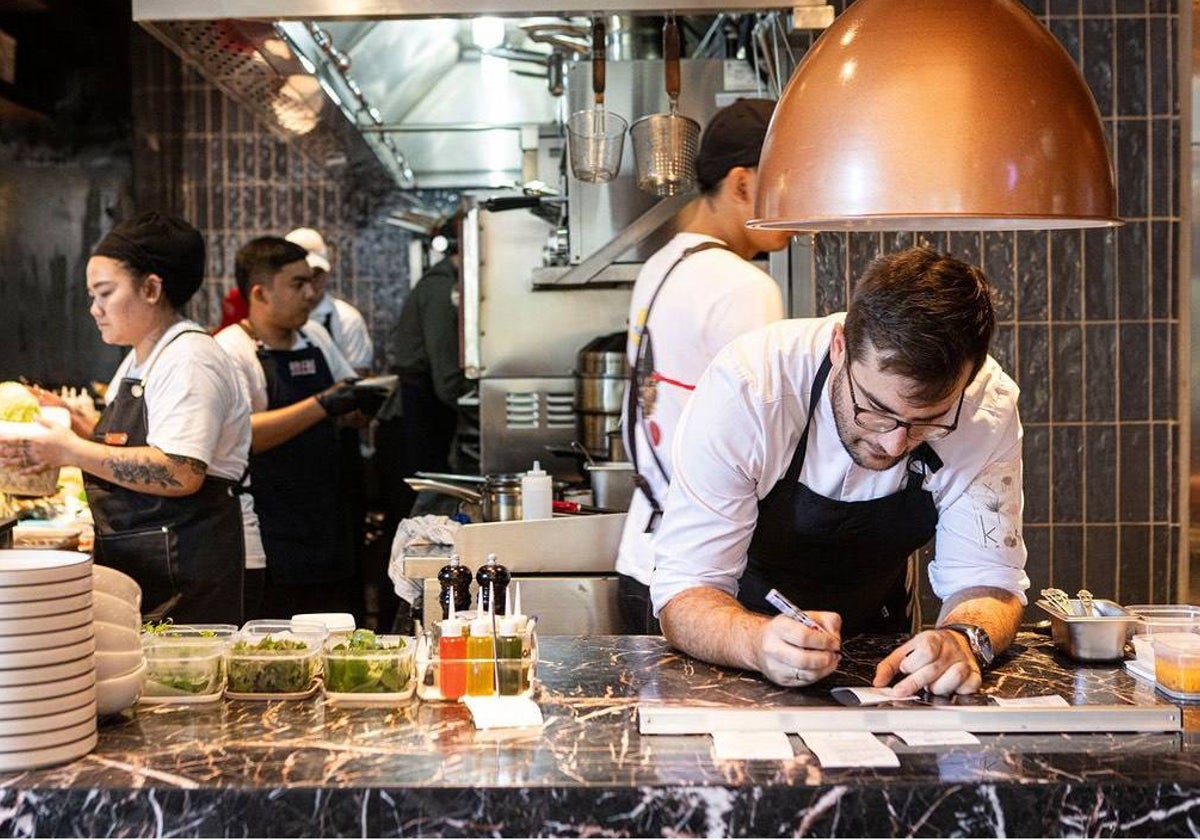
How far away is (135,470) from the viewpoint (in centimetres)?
361

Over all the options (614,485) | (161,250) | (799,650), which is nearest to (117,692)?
(799,650)

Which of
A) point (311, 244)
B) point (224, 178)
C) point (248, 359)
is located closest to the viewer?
point (248, 359)

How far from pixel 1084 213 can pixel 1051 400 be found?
2.47m

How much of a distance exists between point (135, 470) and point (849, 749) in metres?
2.26

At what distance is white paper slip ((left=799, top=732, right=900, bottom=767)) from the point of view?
1.88 metres

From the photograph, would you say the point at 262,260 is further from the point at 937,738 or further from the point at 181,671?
the point at 937,738

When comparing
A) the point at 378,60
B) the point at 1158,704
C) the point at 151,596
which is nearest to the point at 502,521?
the point at 151,596

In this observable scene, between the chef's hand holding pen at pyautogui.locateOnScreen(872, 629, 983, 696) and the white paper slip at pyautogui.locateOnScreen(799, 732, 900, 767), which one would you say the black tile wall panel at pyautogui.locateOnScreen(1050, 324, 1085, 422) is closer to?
the chef's hand holding pen at pyautogui.locateOnScreen(872, 629, 983, 696)

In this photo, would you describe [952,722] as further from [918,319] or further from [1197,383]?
[1197,383]

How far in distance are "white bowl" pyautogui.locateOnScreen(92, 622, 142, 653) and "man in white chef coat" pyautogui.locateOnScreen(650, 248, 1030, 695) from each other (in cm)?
91

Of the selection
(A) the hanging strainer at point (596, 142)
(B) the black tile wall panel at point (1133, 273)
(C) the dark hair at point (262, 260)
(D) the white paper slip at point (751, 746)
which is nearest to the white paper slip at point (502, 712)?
(D) the white paper slip at point (751, 746)

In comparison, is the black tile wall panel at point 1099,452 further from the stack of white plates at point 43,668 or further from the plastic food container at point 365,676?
the stack of white plates at point 43,668

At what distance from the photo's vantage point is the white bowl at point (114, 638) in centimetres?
210

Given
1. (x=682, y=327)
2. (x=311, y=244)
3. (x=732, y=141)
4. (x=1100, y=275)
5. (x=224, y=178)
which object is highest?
(x=224, y=178)
